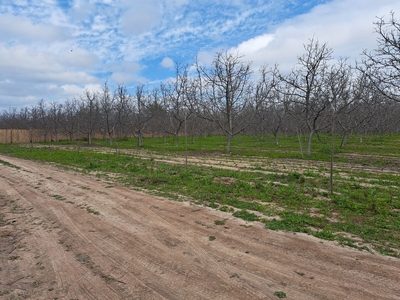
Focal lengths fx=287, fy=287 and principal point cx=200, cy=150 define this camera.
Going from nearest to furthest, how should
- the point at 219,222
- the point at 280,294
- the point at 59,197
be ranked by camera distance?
the point at 280,294 → the point at 219,222 → the point at 59,197

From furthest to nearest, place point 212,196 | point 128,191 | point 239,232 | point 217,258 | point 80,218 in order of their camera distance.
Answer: point 128,191 → point 212,196 → point 80,218 → point 239,232 → point 217,258

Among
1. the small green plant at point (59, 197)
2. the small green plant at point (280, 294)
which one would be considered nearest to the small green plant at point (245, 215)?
the small green plant at point (280, 294)

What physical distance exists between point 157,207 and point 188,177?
3.65 metres

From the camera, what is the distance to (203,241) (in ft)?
15.7

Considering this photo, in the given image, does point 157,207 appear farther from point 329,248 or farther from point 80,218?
point 329,248

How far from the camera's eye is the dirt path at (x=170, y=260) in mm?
3320

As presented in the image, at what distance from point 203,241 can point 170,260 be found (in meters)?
0.84

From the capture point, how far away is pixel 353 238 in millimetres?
4859

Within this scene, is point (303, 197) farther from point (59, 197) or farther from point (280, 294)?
point (59, 197)

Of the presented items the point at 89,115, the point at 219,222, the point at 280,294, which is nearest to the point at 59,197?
the point at 219,222

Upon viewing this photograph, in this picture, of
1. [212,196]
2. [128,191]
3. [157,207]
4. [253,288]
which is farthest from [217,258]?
[128,191]

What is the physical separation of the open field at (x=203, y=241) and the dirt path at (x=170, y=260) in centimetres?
1

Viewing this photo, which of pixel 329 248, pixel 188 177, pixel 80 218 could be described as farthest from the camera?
pixel 188 177

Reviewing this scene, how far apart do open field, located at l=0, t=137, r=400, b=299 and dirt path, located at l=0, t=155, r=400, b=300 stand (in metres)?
0.01
